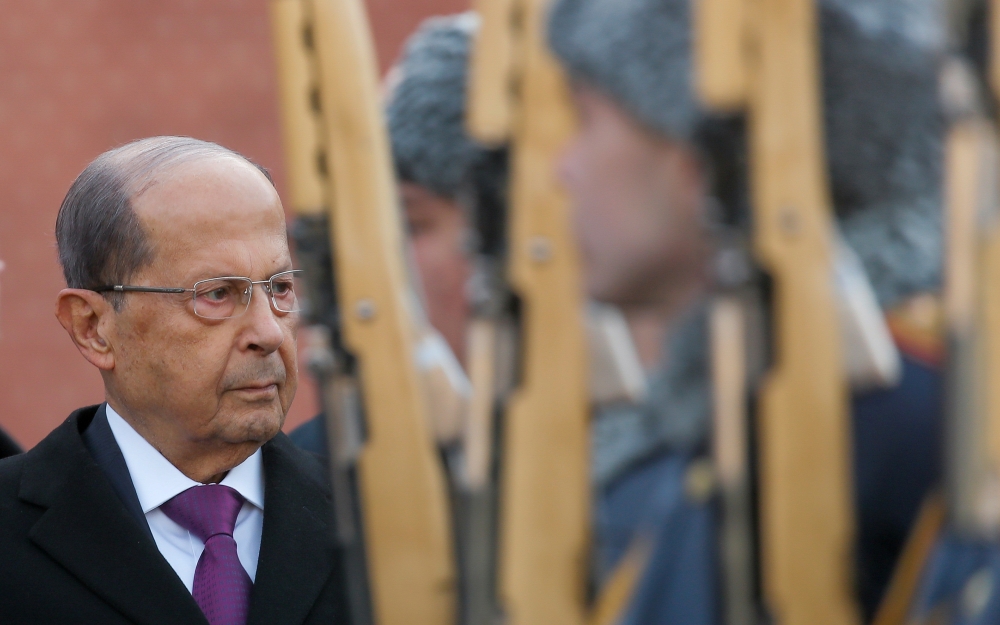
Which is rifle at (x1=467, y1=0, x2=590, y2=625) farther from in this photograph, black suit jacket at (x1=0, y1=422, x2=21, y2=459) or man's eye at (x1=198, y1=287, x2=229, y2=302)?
black suit jacket at (x1=0, y1=422, x2=21, y2=459)

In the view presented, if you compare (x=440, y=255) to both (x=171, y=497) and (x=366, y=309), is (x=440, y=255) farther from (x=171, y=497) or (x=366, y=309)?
(x=171, y=497)

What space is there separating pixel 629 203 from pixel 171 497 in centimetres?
93

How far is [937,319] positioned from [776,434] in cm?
12

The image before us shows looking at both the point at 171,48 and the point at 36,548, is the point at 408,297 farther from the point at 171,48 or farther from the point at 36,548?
the point at 171,48

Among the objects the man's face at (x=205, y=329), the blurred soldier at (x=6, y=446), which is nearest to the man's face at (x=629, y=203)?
the man's face at (x=205, y=329)

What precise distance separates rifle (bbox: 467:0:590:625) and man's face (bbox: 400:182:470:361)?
0.06m

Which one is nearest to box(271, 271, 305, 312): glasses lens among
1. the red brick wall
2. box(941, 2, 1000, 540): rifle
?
box(941, 2, 1000, 540): rifle

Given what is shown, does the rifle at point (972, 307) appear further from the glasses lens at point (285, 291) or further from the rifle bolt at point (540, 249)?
the glasses lens at point (285, 291)

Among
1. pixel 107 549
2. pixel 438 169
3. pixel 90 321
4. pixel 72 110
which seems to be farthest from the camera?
pixel 72 110

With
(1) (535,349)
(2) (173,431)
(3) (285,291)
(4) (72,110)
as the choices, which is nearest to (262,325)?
(3) (285,291)

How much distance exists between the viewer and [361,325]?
3.25 ft

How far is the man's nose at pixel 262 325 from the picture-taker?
4.95ft

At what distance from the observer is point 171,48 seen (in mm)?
4770

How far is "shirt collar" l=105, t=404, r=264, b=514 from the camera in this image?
1.58 meters
